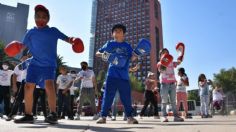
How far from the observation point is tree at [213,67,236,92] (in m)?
53.5

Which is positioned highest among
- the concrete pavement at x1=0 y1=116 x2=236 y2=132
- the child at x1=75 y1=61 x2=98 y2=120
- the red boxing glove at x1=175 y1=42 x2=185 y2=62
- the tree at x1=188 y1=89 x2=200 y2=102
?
the tree at x1=188 y1=89 x2=200 y2=102

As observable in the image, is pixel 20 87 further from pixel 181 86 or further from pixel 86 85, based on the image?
pixel 181 86

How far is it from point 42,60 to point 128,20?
12298 centimetres

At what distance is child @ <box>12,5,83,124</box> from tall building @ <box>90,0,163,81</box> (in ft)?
357

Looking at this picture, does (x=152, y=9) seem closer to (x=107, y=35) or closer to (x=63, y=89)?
(x=107, y=35)

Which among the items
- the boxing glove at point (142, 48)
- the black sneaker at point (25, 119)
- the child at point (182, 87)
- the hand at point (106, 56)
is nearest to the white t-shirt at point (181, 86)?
the child at point (182, 87)

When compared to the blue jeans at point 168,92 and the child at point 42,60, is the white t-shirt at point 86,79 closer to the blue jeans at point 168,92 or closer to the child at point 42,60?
the blue jeans at point 168,92

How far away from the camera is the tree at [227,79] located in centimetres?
5347

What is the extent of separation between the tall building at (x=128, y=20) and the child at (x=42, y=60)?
109m

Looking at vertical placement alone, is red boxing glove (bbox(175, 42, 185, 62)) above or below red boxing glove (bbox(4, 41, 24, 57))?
above

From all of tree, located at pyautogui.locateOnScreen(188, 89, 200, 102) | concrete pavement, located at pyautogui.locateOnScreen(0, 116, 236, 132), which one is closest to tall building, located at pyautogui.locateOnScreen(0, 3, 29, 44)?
tree, located at pyautogui.locateOnScreen(188, 89, 200, 102)

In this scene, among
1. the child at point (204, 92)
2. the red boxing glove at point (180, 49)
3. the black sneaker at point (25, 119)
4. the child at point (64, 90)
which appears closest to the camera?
the black sneaker at point (25, 119)

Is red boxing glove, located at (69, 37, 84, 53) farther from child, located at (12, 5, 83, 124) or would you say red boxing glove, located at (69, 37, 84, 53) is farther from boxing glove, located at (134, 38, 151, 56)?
boxing glove, located at (134, 38, 151, 56)

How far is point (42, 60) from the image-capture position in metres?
4.45
